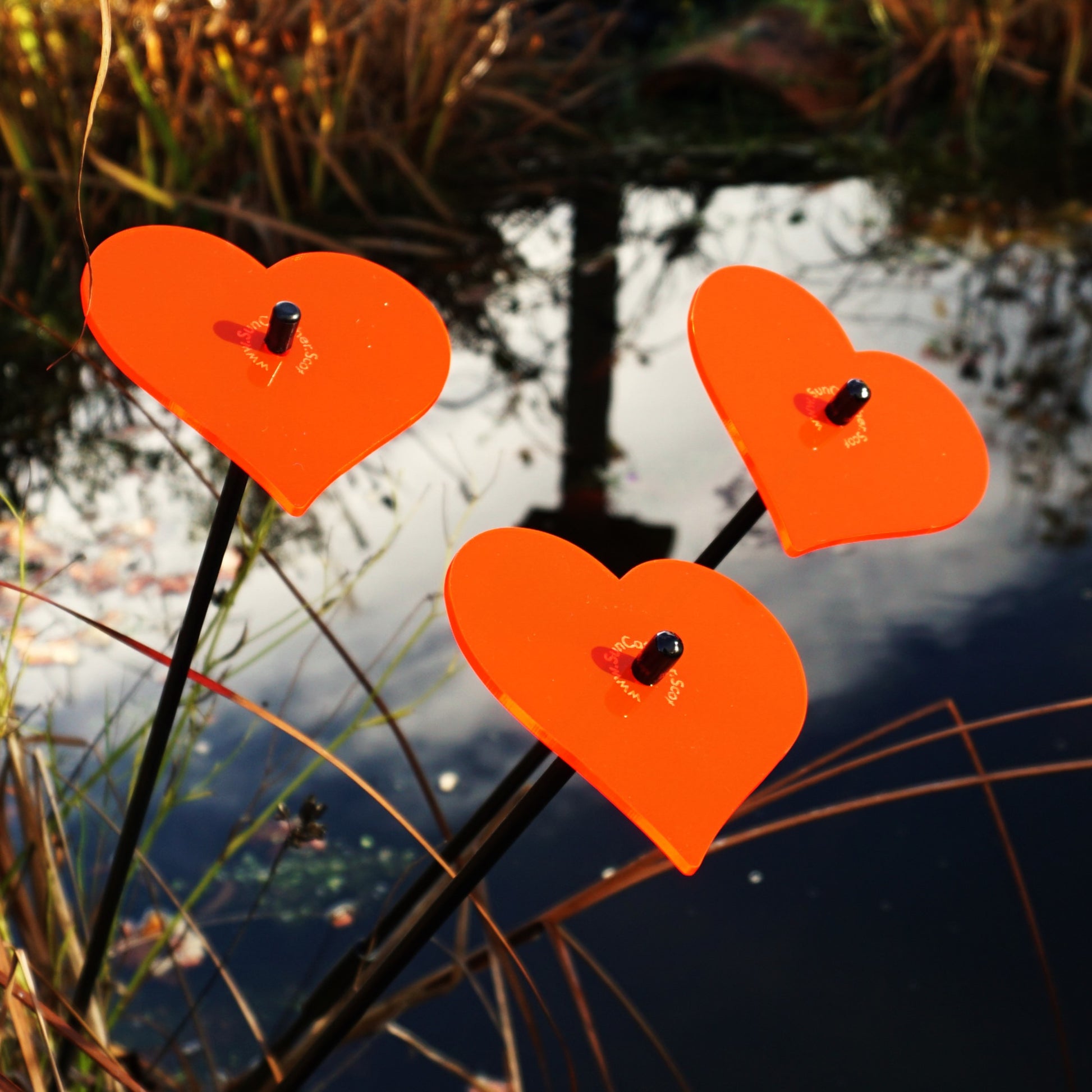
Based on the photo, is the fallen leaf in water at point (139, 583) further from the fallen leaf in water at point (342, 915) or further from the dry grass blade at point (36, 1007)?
the dry grass blade at point (36, 1007)

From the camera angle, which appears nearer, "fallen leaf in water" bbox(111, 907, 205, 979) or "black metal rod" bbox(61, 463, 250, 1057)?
"black metal rod" bbox(61, 463, 250, 1057)

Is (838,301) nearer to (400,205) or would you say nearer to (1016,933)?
(400,205)

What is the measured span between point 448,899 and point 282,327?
0.27 m

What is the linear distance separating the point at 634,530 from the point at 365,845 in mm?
799

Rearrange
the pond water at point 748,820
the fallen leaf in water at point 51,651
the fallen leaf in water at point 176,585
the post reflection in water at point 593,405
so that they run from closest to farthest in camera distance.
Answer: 1. the pond water at point 748,820
2. the fallen leaf in water at point 51,651
3. the fallen leaf in water at point 176,585
4. the post reflection in water at point 593,405

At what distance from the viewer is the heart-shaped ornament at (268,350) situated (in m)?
0.48

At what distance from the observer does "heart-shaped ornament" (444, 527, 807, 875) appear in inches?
16.8

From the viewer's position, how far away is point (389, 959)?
19.0 inches

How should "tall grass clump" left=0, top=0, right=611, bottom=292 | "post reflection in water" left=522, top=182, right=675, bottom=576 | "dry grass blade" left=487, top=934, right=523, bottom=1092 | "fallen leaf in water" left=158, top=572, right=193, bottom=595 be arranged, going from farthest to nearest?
1. "tall grass clump" left=0, top=0, right=611, bottom=292
2. "post reflection in water" left=522, top=182, right=675, bottom=576
3. "fallen leaf in water" left=158, top=572, right=193, bottom=595
4. "dry grass blade" left=487, top=934, right=523, bottom=1092

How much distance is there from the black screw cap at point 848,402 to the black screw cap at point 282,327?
0.92ft

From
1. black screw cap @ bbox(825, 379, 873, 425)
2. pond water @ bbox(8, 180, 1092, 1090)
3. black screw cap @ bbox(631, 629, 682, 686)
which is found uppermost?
black screw cap @ bbox(825, 379, 873, 425)

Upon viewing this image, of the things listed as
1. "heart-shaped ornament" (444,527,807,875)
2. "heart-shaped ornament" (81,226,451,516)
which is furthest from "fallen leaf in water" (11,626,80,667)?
"heart-shaped ornament" (444,527,807,875)

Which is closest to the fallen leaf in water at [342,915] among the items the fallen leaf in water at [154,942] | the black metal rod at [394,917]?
the fallen leaf in water at [154,942]

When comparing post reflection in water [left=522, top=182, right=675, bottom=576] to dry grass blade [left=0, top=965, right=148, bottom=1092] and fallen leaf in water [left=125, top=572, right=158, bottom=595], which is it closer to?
fallen leaf in water [left=125, top=572, right=158, bottom=595]
